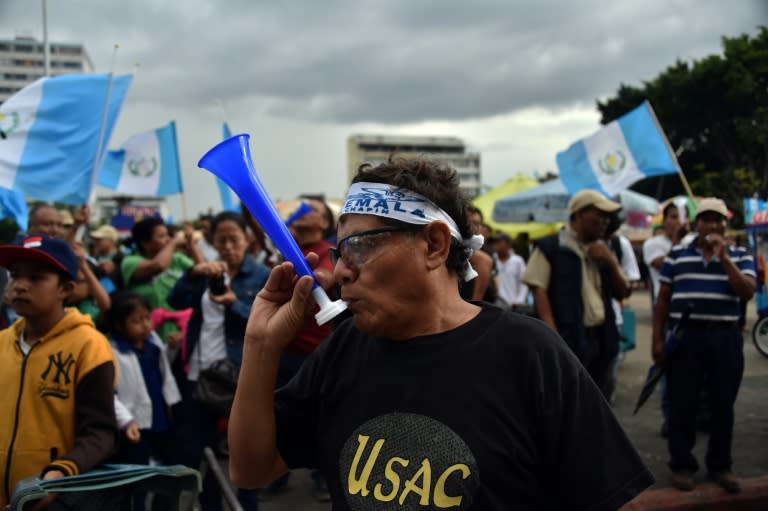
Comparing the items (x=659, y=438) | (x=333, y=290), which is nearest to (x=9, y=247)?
(x=333, y=290)

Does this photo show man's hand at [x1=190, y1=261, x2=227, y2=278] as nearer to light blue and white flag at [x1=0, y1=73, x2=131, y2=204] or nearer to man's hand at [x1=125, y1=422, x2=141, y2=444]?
man's hand at [x1=125, y1=422, x2=141, y2=444]

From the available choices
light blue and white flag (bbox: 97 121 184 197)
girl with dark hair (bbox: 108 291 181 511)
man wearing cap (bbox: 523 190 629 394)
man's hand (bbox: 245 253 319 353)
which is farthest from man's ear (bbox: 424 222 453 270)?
light blue and white flag (bbox: 97 121 184 197)

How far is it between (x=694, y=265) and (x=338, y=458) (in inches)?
145

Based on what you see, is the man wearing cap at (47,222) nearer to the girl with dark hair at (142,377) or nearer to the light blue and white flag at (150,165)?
the girl with dark hair at (142,377)

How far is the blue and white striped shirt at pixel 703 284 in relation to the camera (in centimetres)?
425

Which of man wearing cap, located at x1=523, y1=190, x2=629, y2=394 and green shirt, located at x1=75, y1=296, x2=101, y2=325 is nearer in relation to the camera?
man wearing cap, located at x1=523, y1=190, x2=629, y2=394

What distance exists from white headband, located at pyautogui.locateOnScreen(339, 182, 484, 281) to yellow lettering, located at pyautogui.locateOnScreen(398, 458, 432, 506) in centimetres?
55

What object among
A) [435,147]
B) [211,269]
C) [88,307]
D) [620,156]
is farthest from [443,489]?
[435,147]

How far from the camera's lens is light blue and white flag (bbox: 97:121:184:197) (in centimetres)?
814

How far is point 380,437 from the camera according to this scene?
4.86 ft

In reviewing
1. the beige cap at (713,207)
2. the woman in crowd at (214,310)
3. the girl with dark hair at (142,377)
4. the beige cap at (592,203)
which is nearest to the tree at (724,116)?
the beige cap at (713,207)

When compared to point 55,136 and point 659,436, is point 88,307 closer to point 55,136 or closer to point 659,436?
point 55,136

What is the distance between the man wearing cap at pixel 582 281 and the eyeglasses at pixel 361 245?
3132 mm

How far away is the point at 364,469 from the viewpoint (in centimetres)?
149
